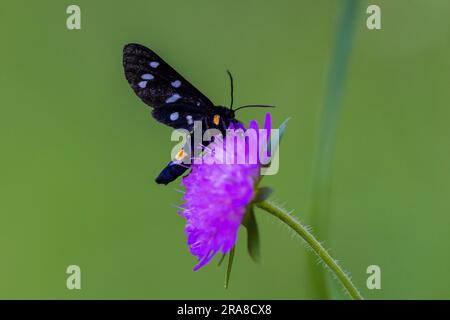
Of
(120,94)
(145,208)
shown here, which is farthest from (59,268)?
(120,94)

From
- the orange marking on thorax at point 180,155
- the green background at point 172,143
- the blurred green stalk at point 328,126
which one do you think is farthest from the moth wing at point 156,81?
the green background at point 172,143

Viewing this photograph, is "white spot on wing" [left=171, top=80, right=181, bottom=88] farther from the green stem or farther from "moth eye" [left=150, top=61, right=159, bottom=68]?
the green stem

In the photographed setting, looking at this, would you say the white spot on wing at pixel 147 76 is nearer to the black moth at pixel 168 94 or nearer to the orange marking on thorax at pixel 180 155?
the black moth at pixel 168 94

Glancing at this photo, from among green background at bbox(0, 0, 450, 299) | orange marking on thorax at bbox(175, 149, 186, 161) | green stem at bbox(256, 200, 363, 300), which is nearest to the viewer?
green stem at bbox(256, 200, 363, 300)

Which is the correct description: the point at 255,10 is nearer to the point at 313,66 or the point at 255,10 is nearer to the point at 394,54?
the point at 313,66

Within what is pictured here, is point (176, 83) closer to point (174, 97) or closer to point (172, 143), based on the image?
point (174, 97)

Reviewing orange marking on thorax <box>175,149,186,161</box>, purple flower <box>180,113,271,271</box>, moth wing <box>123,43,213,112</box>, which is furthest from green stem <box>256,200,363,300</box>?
moth wing <box>123,43,213,112</box>

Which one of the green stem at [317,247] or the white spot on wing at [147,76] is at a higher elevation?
the white spot on wing at [147,76]
